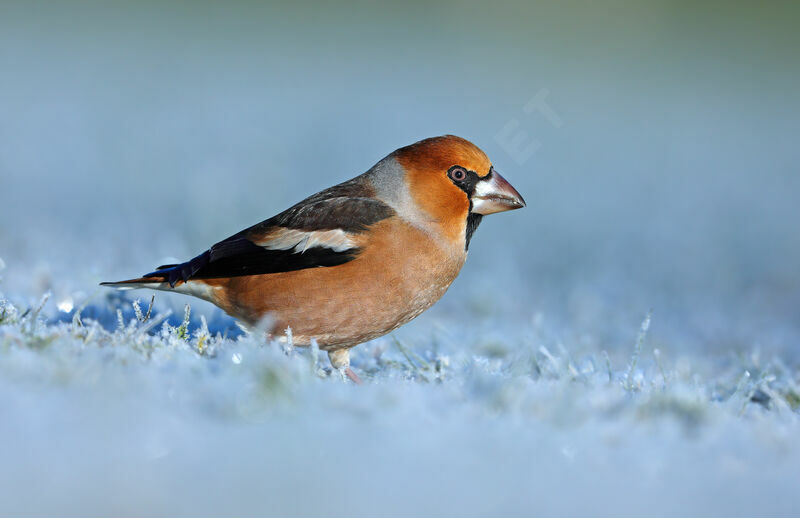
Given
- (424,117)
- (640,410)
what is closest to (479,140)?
(424,117)

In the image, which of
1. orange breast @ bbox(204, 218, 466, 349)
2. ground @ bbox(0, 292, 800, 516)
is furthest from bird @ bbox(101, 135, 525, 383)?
ground @ bbox(0, 292, 800, 516)

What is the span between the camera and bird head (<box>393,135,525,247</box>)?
5.17 m

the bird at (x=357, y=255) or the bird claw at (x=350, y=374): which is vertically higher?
the bird at (x=357, y=255)

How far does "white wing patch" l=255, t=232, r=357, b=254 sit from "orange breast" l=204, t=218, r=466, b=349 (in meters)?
0.11

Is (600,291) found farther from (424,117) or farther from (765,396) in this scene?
(424,117)

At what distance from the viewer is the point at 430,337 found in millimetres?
6398

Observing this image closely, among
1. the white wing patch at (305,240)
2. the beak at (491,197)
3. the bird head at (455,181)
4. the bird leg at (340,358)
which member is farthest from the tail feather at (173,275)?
the beak at (491,197)

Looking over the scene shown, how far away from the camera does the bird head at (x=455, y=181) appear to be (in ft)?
17.0

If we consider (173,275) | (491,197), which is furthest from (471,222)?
(173,275)

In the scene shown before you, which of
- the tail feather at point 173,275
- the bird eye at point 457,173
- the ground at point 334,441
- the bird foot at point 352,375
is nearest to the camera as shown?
the ground at point 334,441

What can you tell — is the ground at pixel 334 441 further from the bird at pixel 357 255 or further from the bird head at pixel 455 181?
the bird head at pixel 455 181

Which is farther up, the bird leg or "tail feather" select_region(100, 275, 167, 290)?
"tail feather" select_region(100, 275, 167, 290)

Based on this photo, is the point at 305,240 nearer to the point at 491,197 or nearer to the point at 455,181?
the point at 455,181

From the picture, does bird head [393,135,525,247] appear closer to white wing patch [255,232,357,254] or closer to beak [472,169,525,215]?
beak [472,169,525,215]
